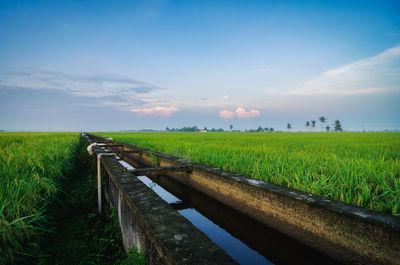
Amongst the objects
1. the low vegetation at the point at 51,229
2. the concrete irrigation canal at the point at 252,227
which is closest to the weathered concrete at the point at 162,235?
the concrete irrigation canal at the point at 252,227

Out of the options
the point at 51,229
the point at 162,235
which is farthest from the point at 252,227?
the point at 51,229

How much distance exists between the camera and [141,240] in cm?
185

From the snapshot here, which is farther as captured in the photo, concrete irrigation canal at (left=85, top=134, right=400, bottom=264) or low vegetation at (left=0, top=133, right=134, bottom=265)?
low vegetation at (left=0, top=133, right=134, bottom=265)

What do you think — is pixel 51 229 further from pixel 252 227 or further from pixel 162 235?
pixel 252 227

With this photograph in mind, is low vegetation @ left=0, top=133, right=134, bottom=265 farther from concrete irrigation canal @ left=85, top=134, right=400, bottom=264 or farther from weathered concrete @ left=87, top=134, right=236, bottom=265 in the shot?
concrete irrigation canal @ left=85, top=134, right=400, bottom=264

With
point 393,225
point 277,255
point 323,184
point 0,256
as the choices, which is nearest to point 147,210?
point 0,256

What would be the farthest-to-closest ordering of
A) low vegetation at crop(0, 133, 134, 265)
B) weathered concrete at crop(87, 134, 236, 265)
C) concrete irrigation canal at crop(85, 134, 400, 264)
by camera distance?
low vegetation at crop(0, 133, 134, 265), concrete irrigation canal at crop(85, 134, 400, 264), weathered concrete at crop(87, 134, 236, 265)

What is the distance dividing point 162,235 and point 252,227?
2.20 metres

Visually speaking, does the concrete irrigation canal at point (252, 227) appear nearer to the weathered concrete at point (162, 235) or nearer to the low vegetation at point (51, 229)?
the weathered concrete at point (162, 235)

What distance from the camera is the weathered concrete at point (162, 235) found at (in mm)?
1268

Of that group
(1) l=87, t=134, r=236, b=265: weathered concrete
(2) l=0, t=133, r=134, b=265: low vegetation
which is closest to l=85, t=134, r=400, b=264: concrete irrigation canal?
(1) l=87, t=134, r=236, b=265: weathered concrete

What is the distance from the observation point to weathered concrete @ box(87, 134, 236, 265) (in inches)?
49.9

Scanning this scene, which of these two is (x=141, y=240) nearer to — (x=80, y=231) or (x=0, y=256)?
(x=0, y=256)

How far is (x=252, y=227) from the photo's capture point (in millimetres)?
3164
